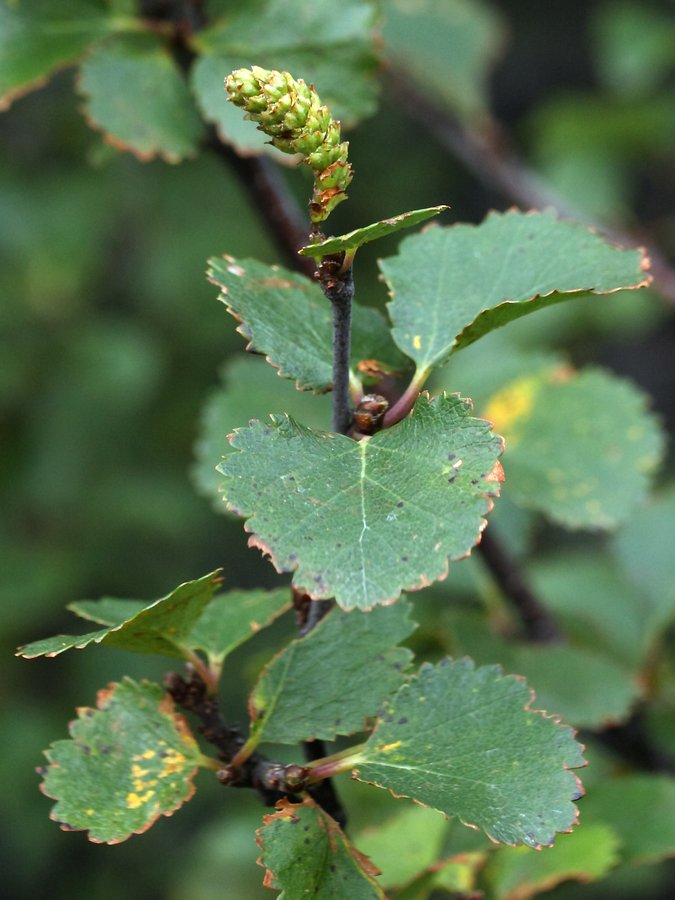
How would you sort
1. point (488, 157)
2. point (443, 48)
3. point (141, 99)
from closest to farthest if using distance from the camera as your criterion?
point (141, 99), point (488, 157), point (443, 48)

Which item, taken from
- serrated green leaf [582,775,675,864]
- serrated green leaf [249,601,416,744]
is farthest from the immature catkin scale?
serrated green leaf [582,775,675,864]

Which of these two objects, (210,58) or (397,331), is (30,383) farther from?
(397,331)

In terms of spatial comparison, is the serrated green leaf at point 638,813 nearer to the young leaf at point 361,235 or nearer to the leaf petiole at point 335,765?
the leaf petiole at point 335,765

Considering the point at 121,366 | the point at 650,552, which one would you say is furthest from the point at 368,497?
the point at 121,366

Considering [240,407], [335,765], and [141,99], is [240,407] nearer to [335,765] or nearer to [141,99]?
[141,99]

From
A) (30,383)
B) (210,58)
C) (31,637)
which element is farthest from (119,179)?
(210,58)
